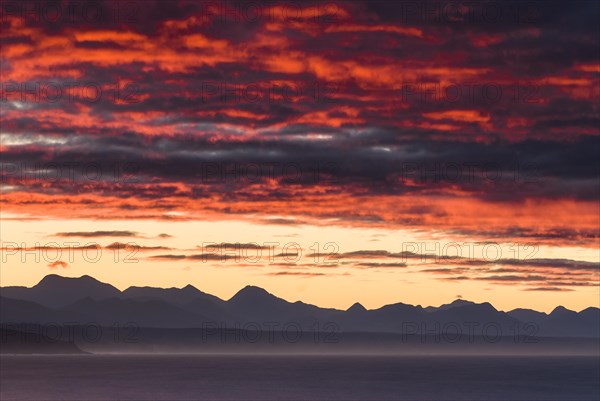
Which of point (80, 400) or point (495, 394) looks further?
point (495, 394)

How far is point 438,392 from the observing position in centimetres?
18962

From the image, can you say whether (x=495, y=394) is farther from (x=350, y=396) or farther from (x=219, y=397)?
(x=219, y=397)

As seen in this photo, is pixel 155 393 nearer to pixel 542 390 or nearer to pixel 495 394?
pixel 495 394

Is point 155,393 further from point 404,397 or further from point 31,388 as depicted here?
point 404,397

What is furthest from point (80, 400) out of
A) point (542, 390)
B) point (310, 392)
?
point (542, 390)

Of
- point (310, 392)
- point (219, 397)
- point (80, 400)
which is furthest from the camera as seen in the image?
point (310, 392)

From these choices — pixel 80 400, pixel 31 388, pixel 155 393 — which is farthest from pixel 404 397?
pixel 31 388

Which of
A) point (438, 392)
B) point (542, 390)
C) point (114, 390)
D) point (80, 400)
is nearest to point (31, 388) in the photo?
point (114, 390)

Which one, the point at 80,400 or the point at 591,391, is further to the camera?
the point at 591,391

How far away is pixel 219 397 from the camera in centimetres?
17325

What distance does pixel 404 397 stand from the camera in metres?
174

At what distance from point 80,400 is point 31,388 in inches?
1439

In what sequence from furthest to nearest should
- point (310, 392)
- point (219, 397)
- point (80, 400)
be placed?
point (310, 392) < point (219, 397) < point (80, 400)

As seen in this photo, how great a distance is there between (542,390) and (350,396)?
154 feet
